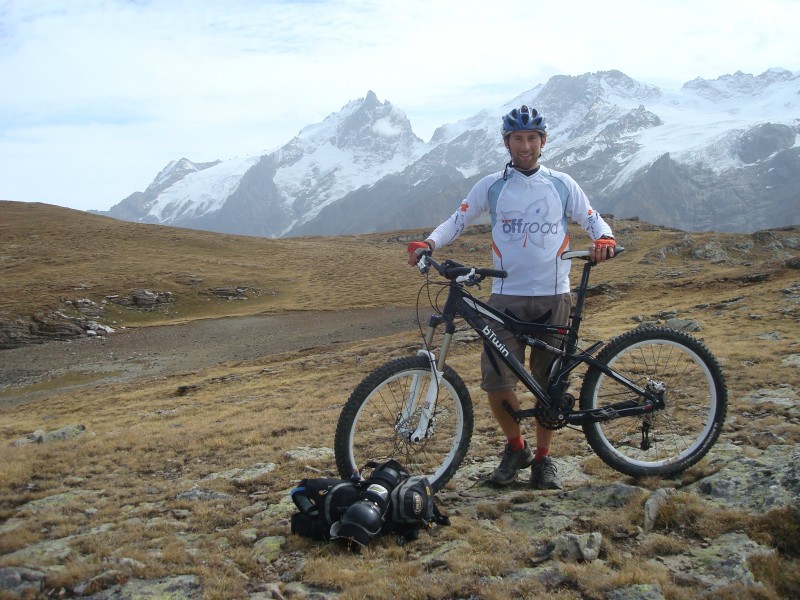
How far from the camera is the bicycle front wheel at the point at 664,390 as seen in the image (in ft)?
17.7

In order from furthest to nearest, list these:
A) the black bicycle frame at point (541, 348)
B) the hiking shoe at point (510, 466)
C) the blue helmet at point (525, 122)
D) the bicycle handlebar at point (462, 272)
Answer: the hiking shoe at point (510, 466) → the blue helmet at point (525, 122) → the black bicycle frame at point (541, 348) → the bicycle handlebar at point (462, 272)

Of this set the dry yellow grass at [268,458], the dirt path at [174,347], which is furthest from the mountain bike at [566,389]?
the dirt path at [174,347]

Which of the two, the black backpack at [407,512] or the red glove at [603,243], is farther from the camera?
the red glove at [603,243]

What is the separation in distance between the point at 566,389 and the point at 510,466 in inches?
41.5

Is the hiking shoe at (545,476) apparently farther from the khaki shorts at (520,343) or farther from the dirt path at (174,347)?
the dirt path at (174,347)

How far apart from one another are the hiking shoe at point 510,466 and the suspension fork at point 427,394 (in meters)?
0.95

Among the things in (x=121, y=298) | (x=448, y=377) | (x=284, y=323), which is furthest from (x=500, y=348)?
(x=121, y=298)

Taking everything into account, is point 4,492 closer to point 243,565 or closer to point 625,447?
point 243,565

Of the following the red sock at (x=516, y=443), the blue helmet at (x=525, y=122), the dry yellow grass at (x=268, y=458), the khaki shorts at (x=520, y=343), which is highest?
the blue helmet at (x=525, y=122)

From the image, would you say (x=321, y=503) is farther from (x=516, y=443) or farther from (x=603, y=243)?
(x=603, y=243)

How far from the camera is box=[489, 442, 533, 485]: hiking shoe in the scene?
5.73m

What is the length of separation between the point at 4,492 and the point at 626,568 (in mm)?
6954

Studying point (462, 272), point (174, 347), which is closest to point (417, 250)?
point (462, 272)

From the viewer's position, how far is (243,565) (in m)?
4.39
